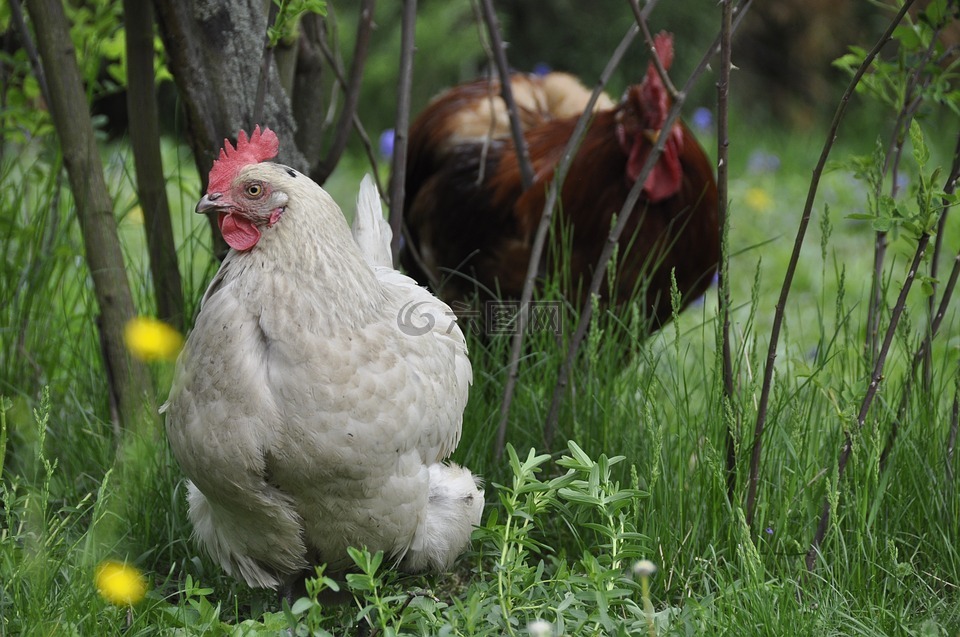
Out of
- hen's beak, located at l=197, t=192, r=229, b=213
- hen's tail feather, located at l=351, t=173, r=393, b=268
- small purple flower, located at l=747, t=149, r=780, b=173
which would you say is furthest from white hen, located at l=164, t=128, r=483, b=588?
small purple flower, located at l=747, t=149, r=780, b=173

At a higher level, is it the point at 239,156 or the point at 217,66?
the point at 217,66

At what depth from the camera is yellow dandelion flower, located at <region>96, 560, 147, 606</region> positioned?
220cm

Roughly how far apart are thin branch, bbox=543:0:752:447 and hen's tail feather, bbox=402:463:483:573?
0.44 m

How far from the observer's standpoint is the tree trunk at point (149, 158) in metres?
2.88

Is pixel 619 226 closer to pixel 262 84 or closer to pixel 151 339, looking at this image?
pixel 262 84

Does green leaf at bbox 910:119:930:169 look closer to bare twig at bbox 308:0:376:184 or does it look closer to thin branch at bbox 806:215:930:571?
thin branch at bbox 806:215:930:571

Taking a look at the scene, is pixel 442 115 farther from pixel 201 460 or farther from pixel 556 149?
pixel 201 460

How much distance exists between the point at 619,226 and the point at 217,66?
1.17 m

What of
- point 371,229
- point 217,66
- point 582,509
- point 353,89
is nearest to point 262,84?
point 217,66

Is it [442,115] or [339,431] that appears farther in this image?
[442,115]

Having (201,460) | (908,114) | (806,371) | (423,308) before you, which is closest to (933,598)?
(806,371)

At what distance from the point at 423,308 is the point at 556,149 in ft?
4.61

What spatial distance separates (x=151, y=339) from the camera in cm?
292

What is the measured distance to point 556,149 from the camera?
148 inches
